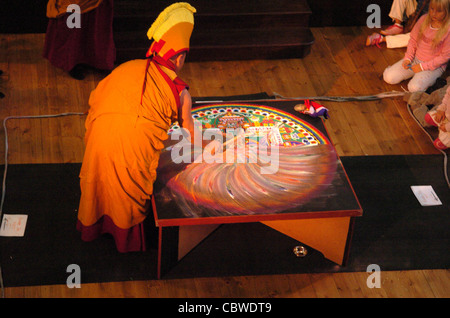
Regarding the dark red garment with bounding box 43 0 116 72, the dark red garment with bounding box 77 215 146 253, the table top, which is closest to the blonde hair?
the table top

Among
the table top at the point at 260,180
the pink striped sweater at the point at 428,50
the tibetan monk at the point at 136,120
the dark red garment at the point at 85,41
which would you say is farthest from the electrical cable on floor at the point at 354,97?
the tibetan monk at the point at 136,120

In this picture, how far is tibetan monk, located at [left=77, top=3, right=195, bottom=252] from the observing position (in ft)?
11.3

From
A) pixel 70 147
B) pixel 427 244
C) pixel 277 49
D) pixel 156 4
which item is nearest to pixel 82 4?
pixel 156 4

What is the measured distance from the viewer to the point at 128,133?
3428mm

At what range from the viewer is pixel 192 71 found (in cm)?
543

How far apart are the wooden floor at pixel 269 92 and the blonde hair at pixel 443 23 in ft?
1.67

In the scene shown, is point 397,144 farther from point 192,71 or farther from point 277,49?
point 192,71

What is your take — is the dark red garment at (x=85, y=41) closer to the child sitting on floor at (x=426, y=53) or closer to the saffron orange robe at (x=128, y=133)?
the saffron orange robe at (x=128, y=133)

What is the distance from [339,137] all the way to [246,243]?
4.34 ft

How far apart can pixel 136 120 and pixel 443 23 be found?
2830mm

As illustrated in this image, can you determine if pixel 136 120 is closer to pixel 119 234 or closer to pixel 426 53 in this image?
pixel 119 234

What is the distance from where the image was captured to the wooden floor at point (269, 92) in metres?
3.73

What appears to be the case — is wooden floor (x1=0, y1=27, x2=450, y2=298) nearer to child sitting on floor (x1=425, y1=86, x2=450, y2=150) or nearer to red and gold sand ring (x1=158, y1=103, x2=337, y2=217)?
child sitting on floor (x1=425, y1=86, x2=450, y2=150)

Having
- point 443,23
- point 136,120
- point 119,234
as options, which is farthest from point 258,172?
point 443,23
